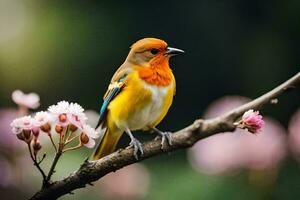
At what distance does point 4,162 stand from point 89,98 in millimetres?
4024

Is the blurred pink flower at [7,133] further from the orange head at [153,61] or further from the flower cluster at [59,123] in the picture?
the flower cluster at [59,123]

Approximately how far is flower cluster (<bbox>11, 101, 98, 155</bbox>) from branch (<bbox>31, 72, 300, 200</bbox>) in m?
0.07

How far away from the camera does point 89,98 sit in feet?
18.1

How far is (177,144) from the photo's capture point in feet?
3.51

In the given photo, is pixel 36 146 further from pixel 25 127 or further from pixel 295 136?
pixel 295 136

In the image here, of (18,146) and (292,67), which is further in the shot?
(292,67)

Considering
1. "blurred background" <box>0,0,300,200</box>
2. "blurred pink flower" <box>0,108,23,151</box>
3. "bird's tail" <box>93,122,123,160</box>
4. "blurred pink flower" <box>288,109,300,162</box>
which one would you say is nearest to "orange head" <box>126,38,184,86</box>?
"bird's tail" <box>93,122,123,160</box>

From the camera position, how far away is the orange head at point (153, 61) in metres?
1.35

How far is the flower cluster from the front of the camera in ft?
3.27

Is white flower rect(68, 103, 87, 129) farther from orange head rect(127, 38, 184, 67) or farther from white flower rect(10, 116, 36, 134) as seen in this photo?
orange head rect(127, 38, 184, 67)

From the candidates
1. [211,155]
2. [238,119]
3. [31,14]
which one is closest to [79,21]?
[31,14]

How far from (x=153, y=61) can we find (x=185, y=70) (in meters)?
5.03

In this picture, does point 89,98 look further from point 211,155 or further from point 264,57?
point 211,155

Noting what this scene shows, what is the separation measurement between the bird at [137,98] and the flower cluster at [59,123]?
0.44 meters
